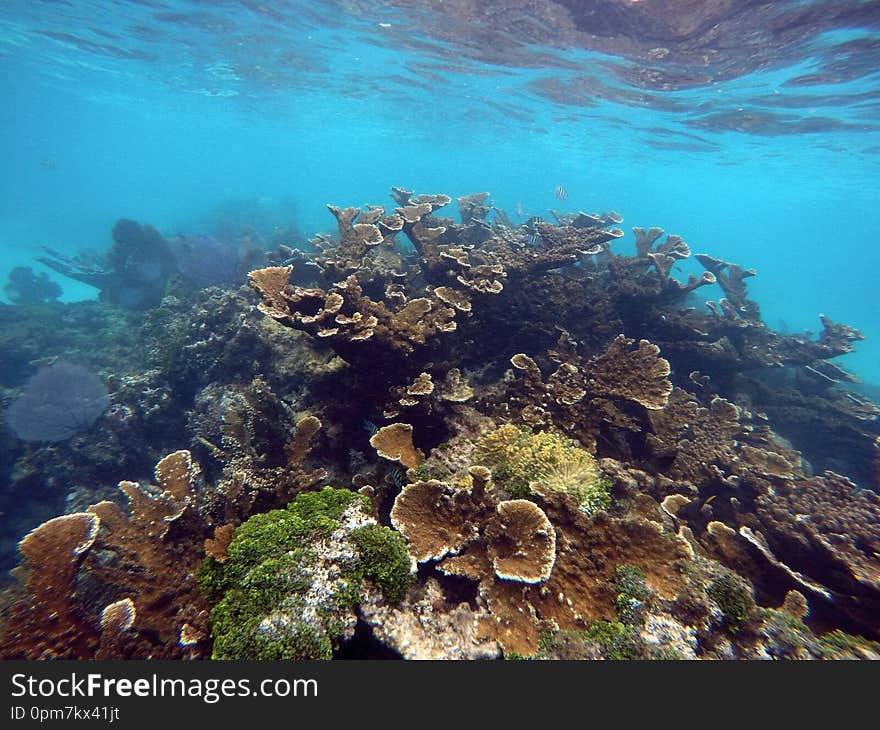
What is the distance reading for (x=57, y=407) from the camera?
32.9 feet

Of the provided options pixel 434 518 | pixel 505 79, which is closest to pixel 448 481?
pixel 434 518

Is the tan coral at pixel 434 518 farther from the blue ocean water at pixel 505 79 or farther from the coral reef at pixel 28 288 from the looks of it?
the coral reef at pixel 28 288

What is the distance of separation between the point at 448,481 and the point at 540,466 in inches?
45.0

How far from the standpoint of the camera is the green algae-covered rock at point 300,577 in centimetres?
290

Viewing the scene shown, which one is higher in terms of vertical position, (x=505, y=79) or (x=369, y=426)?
(x=505, y=79)

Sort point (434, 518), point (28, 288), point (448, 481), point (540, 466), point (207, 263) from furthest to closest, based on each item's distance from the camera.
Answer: point (28, 288), point (207, 263), point (540, 466), point (448, 481), point (434, 518)

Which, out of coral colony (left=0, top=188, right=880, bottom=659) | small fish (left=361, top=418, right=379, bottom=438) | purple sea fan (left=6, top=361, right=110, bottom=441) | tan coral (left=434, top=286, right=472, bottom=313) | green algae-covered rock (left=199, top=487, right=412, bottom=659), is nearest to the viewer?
green algae-covered rock (left=199, top=487, right=412, bottom=659)

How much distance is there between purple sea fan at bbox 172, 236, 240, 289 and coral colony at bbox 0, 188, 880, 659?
6.73 m

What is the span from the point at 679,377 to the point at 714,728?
27.3 feet

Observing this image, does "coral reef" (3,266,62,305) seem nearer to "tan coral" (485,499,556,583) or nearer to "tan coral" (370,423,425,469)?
"tan coral" (370,423,425,469)

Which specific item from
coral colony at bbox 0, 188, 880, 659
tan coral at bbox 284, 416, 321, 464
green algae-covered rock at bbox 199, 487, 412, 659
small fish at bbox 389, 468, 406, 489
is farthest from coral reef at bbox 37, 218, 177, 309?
green algae-covered rock at bbox 199, 487, 412, 659

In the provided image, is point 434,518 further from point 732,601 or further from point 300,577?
point 732,601

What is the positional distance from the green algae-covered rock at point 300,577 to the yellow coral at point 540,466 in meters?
1.64

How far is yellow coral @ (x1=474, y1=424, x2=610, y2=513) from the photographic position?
463 centimetres
